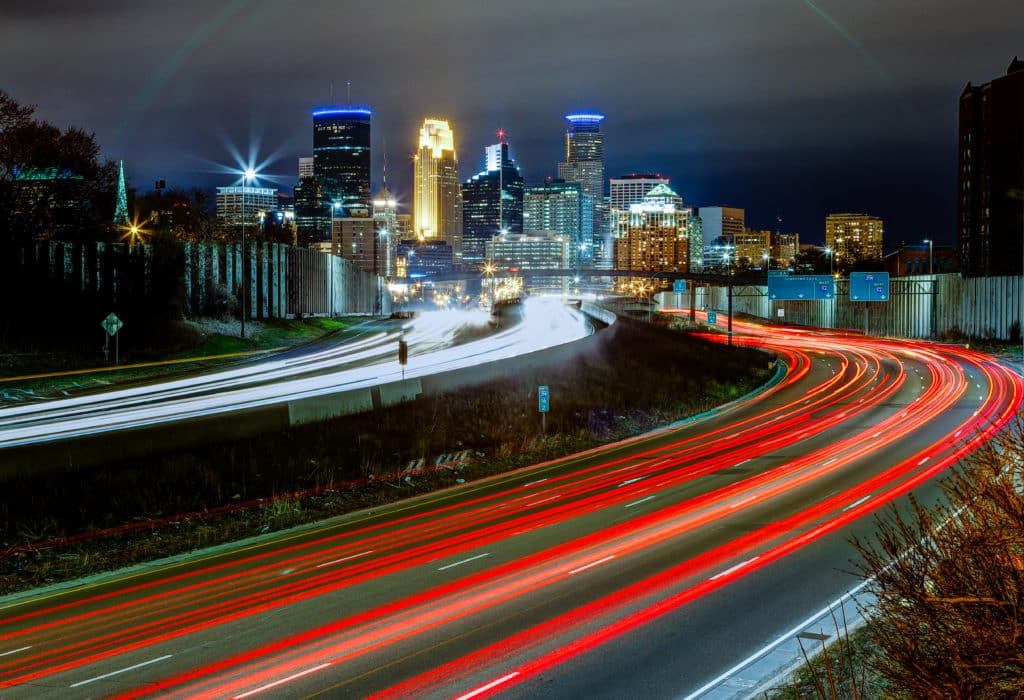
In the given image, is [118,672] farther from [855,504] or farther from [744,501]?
[855,504]

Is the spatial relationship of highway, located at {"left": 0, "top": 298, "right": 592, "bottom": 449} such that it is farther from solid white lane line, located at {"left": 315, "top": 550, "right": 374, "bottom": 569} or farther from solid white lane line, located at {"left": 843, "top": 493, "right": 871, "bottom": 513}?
solid white lane line, located at {"left": 843, "top": 493, "right": 871, "bottom": 513}

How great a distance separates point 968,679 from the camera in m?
6.58

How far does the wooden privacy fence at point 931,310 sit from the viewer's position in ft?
218

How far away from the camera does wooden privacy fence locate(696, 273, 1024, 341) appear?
66.3m

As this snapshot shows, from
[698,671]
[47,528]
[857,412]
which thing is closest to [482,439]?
[47,528]

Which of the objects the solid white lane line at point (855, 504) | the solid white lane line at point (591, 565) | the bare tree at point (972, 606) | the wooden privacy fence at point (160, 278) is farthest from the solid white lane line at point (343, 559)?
the wooden privacy fence at point (160, 278)

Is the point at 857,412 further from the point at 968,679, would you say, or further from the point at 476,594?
the point at 968,679

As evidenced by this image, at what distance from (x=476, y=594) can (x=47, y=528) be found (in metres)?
9.22

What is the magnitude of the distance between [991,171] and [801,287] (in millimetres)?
95651

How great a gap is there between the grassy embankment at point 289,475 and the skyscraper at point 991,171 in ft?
367

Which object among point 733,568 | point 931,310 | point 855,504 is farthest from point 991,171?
point 733,568

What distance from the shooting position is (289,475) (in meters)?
23.6

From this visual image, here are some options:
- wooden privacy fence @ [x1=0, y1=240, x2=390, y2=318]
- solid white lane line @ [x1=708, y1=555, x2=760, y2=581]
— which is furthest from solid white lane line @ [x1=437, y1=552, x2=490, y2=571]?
wooden privacy fence @ [x1=0, y1=240, x2=390, y2=318]

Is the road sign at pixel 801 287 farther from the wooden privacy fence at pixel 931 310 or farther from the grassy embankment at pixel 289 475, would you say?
the grassy embankment at pixel 289 475
